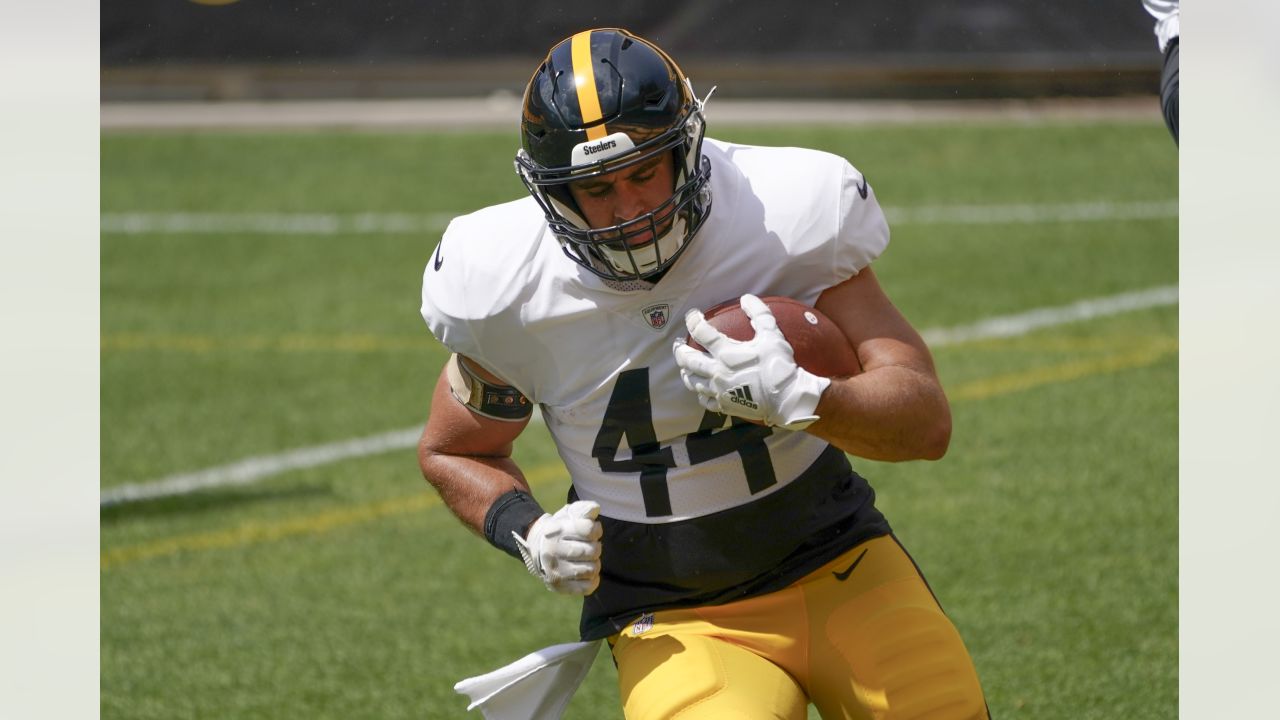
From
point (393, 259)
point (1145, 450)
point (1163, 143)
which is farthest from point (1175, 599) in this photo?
point (1163, 143)

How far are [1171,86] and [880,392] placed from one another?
1505 millimetres

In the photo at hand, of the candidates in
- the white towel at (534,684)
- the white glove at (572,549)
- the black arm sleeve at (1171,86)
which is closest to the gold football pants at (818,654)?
the white towel at (534,684)

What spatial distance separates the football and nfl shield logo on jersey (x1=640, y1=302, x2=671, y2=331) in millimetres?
123

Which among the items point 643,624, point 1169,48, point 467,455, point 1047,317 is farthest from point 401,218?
point 643,624

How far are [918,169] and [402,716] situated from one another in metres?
9.17

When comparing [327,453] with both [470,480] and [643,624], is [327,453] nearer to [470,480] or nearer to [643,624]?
[470,480]

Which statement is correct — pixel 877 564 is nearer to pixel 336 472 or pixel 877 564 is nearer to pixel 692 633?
pixel 692 633

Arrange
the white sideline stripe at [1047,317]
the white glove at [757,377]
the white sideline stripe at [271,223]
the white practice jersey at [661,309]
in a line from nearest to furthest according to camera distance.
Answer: the white glove at [757,377]
the white practice jersey at [661,309]
the white sideline stripe at [1047,317]
the white sideline stripe at [271,223]

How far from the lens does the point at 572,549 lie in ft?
9.01

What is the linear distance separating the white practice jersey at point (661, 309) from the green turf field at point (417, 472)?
1.63 metres

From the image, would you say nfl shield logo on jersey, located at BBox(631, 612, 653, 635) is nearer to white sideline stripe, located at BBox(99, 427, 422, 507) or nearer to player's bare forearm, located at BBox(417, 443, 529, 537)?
player's bare forearm, located at BBox(417, 443, 529, 537)

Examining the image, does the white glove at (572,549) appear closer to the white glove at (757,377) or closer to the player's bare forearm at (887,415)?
the white glove at (757,377)

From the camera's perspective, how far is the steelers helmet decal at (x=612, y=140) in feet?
9.07

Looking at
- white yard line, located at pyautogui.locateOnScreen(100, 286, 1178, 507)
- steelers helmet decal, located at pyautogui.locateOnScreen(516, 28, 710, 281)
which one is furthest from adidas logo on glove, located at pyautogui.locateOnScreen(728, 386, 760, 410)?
A: white yard line, located at pyautogui.locateOnScreen(100, 286, 1178, 507)
